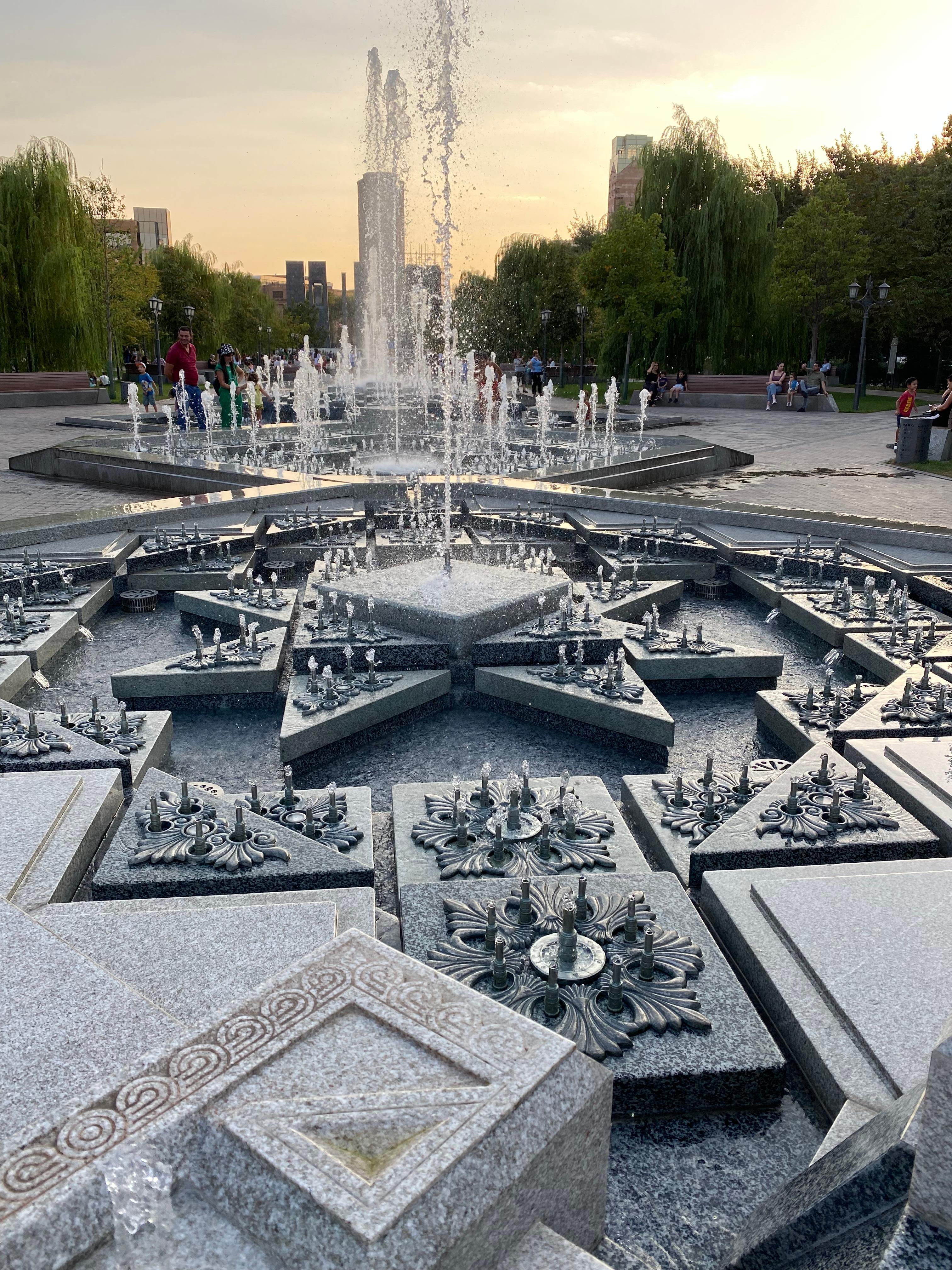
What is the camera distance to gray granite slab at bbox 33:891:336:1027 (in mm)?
2500

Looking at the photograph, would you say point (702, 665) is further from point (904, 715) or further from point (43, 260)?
point (43, 260)

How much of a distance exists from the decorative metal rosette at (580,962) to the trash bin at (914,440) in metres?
15.2

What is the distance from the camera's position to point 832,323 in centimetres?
3375

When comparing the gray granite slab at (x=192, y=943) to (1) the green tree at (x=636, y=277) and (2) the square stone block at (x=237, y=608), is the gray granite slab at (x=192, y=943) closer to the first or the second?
(2) the square stone block at (x=237, y=608)

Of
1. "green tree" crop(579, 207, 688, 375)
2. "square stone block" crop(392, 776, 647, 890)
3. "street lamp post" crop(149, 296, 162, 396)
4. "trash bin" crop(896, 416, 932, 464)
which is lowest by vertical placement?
"square stone block" crop(392, 776, 647, 890)

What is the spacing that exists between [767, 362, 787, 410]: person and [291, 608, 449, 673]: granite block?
23450 mm

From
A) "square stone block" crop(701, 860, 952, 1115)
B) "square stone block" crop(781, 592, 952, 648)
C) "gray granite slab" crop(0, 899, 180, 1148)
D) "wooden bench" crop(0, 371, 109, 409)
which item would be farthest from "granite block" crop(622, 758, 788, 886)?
"wooden bench" crop(0, 371, 109, 409)

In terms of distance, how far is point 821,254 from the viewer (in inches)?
1069

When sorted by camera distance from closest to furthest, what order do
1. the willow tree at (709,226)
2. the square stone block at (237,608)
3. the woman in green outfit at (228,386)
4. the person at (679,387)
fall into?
the square stone block at (237,608)
the woman in green outfit at (228,386)
the person at (679,387)
the willow tree at (709,226)

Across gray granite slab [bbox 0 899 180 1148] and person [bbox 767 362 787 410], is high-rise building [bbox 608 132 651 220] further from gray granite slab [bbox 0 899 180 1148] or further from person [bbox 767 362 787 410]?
gray granite slab [bbox 0 899 180 1148]

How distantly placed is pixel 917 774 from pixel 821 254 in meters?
27.3

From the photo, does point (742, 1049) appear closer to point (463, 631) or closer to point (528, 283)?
point (463, 631)

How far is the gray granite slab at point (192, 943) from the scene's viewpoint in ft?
8.20

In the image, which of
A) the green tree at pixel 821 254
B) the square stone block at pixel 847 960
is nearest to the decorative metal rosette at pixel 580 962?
the square stone block at pixel 847 960
